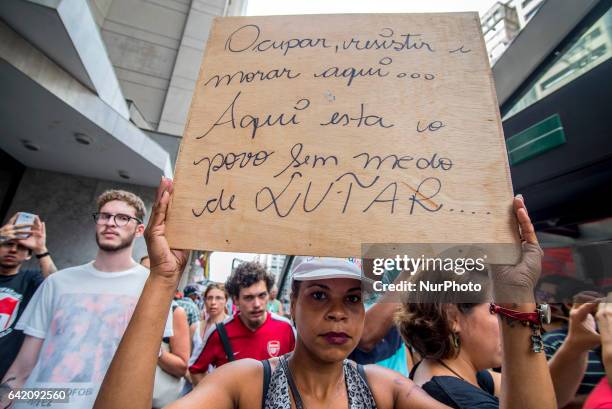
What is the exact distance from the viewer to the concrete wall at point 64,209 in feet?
23.3

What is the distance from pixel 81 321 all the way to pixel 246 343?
137 centimetres

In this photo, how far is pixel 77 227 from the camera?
730cm

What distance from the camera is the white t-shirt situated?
1.60m

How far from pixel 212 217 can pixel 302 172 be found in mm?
332

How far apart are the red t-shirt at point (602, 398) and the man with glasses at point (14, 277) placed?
11.1ft

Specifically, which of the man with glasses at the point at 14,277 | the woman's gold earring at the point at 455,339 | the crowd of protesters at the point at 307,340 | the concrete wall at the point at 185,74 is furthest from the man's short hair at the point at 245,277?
the concrete wall at the point at 185,74

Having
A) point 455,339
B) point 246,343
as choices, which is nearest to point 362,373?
point 455,339

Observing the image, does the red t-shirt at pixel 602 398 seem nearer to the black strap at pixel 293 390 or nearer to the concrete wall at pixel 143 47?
the black strap at pixel 293 390

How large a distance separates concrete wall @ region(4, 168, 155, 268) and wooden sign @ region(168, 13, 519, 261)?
7326 mm

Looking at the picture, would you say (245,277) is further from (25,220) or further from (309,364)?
(309,364)

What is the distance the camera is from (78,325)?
5.64 ft

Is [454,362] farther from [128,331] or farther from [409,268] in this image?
[128,331]

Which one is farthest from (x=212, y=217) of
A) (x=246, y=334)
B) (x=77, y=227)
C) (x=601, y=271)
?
(x=77, y=227)

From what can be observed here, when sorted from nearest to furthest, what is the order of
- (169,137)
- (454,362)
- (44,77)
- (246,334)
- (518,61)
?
(454,362) < (246,334) < (44,77) < (518,61) < (169,137)
